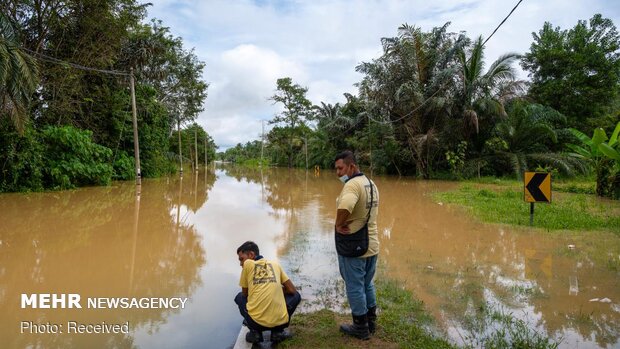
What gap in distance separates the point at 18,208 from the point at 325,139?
29455 mm

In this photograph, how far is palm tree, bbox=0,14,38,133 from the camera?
9531mm

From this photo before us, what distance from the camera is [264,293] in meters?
3.06

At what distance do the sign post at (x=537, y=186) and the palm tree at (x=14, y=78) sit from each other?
1210cm

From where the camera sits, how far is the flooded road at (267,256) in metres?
3.51

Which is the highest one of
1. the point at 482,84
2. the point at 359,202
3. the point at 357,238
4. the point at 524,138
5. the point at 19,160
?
the point at 482,84

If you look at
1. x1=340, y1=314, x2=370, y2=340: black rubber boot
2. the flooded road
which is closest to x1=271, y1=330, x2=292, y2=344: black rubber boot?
the flooded road

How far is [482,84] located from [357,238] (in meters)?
20.5

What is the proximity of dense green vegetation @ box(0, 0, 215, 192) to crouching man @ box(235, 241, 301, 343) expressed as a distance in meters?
9.86

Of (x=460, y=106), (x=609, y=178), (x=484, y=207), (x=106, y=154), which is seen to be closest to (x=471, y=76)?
(x=460, y=106)

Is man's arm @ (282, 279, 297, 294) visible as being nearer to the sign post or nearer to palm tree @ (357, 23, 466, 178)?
the sign post

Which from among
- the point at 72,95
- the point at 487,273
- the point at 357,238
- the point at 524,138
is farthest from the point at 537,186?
the point at 72,95

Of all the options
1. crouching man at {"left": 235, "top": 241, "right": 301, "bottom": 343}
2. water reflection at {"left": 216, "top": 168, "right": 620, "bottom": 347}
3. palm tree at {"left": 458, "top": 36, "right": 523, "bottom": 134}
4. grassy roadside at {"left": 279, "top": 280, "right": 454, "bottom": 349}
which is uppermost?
palm tree at {"left": 458, "top": 36, "right": 523, "bottom": 134}

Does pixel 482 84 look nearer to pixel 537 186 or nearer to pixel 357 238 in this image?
pixel 537 186

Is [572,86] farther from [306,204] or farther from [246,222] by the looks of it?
[246,222]
